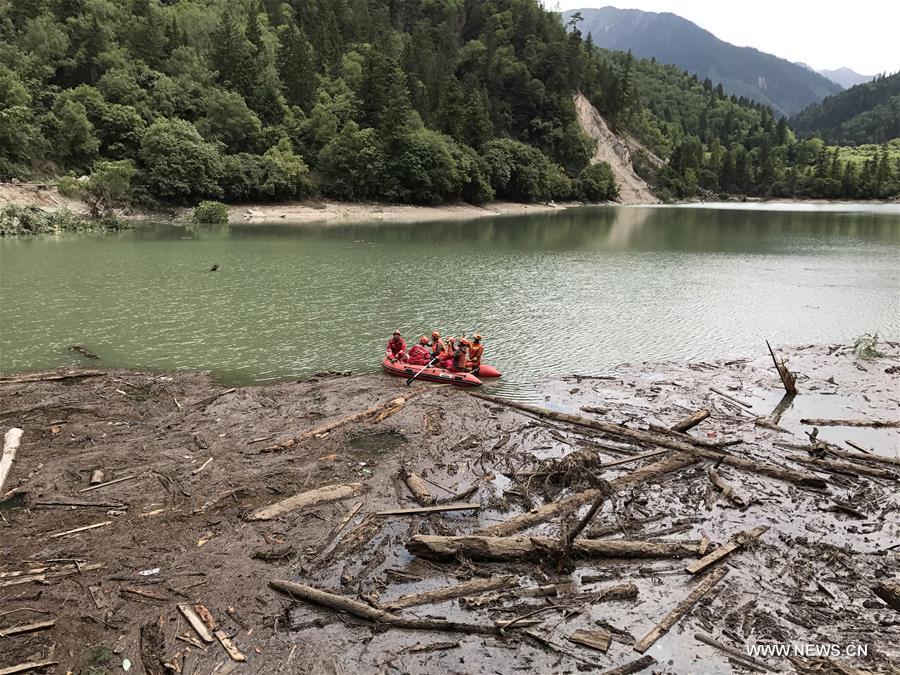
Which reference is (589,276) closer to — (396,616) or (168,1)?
(396,616)

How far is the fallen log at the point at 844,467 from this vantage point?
12586 millimetres

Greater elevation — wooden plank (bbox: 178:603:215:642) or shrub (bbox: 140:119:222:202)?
shrub (bbox: 140:119:222:202)

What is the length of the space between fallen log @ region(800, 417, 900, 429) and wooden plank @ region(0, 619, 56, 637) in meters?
18.2

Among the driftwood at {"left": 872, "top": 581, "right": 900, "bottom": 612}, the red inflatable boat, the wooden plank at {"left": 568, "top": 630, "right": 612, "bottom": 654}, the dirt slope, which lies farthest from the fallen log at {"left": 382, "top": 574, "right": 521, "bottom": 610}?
the dirt slope

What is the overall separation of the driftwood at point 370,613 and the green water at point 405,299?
11.6m

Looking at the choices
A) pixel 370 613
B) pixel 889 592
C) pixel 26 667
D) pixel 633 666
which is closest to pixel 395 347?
pixel 370 613

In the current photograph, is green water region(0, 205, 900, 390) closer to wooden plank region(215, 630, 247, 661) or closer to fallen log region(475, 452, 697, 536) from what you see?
fallen log region(475, 452, 697, 536)

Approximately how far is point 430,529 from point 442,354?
9.73m

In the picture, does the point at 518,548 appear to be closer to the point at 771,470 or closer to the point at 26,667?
the point at 26,667

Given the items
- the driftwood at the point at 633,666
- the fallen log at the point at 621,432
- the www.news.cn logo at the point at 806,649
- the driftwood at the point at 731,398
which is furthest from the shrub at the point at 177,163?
the www.news.cn logo at the point at 806,649

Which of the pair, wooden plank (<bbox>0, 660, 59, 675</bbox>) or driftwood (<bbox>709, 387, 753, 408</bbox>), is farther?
driftwood (<bbox>709, 387, 753, 408</bbox>)

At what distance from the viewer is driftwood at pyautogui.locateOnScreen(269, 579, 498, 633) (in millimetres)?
7980

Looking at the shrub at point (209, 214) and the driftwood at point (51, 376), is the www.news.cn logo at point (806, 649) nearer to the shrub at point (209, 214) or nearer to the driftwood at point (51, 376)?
the driftwood at point (51, 376)

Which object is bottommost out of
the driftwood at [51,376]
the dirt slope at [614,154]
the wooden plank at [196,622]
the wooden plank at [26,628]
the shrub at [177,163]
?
the wooden plank at [196,622]
